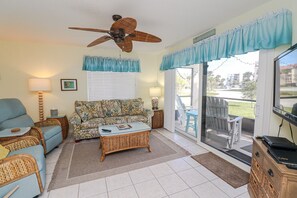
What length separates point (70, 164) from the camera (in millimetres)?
2445

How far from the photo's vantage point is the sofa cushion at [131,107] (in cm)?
418

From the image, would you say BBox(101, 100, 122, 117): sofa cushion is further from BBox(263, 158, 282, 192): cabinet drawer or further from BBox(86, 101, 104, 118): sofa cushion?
BBox(263, 158, 282, 192): cabinet drawer

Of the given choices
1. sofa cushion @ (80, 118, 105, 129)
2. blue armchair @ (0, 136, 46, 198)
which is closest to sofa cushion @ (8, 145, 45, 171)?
blue armchair @ (0, 136, 46, 198)

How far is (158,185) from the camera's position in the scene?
194 centimetres

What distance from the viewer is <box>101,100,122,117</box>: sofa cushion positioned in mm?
3989

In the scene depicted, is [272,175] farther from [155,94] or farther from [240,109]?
[155,94]

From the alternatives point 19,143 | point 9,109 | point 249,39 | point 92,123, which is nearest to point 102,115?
point 92,123

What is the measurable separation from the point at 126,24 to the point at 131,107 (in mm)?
2786

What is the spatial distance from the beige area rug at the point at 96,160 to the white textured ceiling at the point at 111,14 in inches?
94.9

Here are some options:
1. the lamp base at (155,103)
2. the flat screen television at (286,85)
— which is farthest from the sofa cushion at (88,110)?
the flat screen television at (286,85)

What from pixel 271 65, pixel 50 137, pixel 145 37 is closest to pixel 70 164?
pixel 50 137

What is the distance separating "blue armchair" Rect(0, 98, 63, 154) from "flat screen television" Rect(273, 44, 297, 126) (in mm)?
3456

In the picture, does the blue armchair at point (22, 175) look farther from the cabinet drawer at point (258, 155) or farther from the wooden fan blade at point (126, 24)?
the cabinet drawer at point (258, 155)

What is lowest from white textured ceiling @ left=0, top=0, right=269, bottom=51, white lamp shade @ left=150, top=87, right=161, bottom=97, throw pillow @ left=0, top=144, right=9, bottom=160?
throw pillow @ left=0, top=144, right=9, bottom=160
